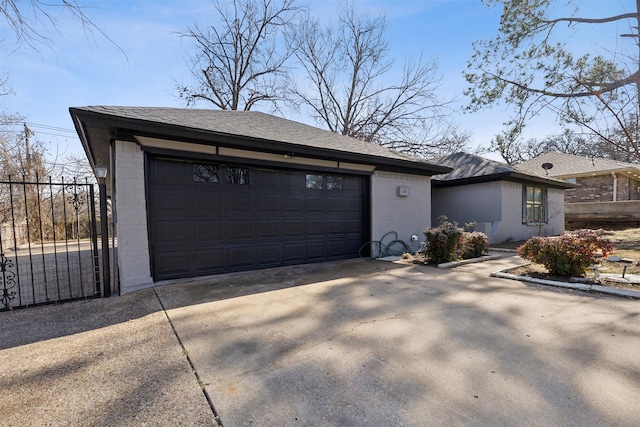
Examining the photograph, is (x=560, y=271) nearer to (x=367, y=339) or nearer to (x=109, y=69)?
(x=367, y=339)

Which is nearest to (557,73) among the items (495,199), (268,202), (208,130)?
(495,199)

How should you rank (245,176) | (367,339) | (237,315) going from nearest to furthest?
(367,339) → (237,315) → (245,176)

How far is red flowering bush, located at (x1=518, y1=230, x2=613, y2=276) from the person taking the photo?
4969 mm

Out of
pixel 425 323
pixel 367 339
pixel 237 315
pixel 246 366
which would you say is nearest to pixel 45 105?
pixel 237 315

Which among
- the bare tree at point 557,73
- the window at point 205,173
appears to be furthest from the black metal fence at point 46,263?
the bare tree at point 557,73

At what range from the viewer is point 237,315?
353 centimetres

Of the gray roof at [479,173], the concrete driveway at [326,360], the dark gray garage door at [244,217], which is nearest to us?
the concrete driveway at [326,360]

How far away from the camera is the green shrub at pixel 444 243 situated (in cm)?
674

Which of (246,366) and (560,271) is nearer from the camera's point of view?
(246,366)

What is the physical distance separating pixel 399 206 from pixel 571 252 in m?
4.18

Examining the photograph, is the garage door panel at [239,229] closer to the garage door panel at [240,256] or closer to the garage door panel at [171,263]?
the garage door panel at [240,256]

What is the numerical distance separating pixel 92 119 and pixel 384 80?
57.0ft

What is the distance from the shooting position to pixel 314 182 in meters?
7.09

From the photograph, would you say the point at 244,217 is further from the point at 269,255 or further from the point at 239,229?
the point at 269,255
